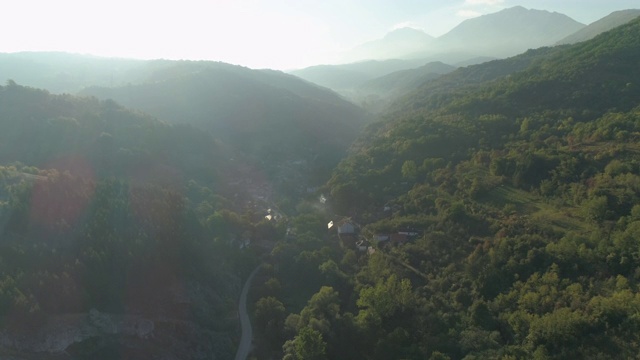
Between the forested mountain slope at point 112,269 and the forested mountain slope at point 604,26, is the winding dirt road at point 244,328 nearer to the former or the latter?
the forested mountain slope at point 112,269

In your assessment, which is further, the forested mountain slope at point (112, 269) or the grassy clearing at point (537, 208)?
the grassy clearing at point (537, 208)

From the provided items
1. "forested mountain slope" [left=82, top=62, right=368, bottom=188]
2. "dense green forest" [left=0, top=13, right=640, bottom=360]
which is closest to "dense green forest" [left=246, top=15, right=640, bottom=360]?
"dense green forest" [left=0, top=13, right=640, bottom=360]

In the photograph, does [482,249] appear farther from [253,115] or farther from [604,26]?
[604,26]

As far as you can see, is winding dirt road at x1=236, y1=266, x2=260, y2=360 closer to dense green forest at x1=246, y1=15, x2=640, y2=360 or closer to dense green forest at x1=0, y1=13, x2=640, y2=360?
dense green forest at x1=0, y1=13, x2=640, y2=360

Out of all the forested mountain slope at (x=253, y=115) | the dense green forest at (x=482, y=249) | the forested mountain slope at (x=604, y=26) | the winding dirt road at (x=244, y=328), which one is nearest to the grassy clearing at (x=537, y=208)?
the dense green forest at (x=482, y=249)

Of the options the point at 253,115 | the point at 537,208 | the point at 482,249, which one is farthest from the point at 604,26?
the point at 482,249

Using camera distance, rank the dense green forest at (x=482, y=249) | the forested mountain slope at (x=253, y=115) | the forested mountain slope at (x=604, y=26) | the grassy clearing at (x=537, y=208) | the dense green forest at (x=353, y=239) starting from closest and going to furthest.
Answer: the dense green forest at (x=482, y=249), the dense green forest at (x=353, y=239), the grassy clearing at (x=537, y=208), the forested mountain slope at (x=253, y=115), the forested mountain slope at (x=604, y=26)
